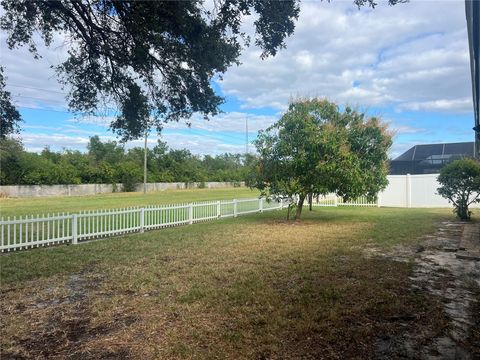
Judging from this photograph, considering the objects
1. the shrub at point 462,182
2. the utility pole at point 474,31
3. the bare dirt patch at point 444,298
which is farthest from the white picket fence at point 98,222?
the utility pole at point 474,31

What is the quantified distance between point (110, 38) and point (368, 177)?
10043 millimetres

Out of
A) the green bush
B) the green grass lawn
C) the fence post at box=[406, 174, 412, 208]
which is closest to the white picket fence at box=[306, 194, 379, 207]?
the fence post at box=[406, 174, 412, 208]

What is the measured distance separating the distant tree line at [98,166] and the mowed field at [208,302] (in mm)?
16566

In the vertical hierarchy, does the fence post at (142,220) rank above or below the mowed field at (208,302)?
above

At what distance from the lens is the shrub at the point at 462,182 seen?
562 inches

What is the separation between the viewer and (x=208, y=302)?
16.0 ft

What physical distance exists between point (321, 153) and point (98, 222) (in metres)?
7.01

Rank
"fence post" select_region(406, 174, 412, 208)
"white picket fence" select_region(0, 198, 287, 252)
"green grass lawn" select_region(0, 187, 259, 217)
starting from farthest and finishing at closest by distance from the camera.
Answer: "fence post" select_region(406, 174, 412, 208) < "green grass lawn" select_region(0, 187, 259, 217) < "white picket fence" select_region(0, 198, 287, 252)

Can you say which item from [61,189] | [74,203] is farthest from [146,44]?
[61,189]

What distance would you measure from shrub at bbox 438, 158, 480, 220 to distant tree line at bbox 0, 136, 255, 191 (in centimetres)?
1167

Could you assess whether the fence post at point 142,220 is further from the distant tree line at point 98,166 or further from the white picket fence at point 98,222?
the distant tree line at point 98,166

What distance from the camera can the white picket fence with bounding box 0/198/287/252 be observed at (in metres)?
8.82

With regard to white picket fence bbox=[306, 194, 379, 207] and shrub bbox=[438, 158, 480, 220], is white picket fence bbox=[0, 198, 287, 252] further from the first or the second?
shrub bbox=[438, 158, 480, 220]

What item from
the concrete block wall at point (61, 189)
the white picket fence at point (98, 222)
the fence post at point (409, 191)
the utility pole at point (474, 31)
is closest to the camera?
the utility pole at point (474, 31)
